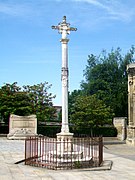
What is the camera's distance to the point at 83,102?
39500 mm

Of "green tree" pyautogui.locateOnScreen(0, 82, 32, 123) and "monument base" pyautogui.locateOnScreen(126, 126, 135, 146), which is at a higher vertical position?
"green tree" pyautogui.locateOnScreen(0, 82, 32, 123)

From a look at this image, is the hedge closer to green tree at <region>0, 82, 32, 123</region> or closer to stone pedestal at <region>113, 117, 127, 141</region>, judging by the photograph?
stone pedestal at <region>113, 117, 127, 141</region>

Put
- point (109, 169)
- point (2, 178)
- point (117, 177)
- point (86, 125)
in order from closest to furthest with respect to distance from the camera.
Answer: point (2, 178) → point (117, 177) → point (109, 169) → point (86, 125)

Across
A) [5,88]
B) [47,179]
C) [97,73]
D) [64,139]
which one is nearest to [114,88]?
[97,73]

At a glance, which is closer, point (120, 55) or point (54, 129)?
point (54, 129)

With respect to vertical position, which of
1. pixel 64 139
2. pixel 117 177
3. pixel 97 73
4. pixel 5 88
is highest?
pixel 97 73

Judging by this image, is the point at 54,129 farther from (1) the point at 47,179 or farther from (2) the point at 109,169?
(1) the point at 47,179

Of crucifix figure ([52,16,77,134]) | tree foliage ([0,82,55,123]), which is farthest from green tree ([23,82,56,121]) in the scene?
crucifix figure ([52,16,77,134])

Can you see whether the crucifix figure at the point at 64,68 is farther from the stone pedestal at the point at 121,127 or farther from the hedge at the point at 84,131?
the stone pedestal at the point at 121,127

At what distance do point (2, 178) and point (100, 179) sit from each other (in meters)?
3.11

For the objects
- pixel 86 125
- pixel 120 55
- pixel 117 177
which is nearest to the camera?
pixel 117 177

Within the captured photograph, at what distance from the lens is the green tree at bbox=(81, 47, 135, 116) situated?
162 ft

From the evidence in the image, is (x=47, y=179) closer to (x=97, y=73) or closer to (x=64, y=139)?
(x=64, y=139)

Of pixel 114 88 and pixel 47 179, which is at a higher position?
pixel 114 88
